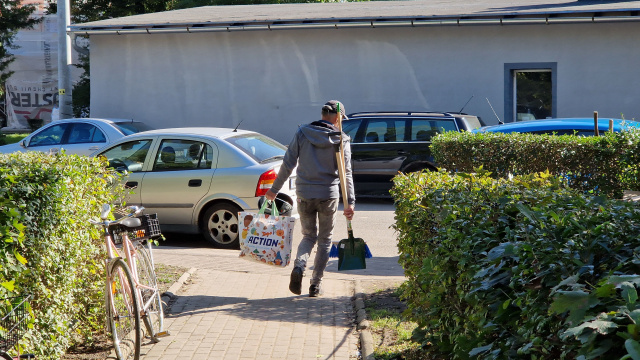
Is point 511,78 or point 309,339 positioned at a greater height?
point 511,78

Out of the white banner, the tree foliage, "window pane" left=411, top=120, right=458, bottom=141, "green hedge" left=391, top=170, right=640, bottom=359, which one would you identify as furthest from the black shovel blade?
the white banner

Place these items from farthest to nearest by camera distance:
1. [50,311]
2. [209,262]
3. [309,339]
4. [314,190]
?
[209,262] → [314,190] → [309,339] → [50,311]

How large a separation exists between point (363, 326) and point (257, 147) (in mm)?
4803

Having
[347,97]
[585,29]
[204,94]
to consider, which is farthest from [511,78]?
[204,94]

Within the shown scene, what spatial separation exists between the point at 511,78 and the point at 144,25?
30.3 ft

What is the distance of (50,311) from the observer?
466cm

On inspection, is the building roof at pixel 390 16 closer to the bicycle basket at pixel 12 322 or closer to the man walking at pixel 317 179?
the man walking at pixel 317 179

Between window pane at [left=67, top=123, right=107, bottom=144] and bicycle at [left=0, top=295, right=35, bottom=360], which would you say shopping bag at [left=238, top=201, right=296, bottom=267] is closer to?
bicycle at [left=0, top=295, right=35, bottom=360]

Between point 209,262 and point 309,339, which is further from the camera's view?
point 209,262

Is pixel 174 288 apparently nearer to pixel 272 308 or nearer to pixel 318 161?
pixel 272 308

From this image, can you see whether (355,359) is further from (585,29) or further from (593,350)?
Answer: (585,29)

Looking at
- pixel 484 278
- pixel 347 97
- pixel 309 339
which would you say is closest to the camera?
pixel 484 278

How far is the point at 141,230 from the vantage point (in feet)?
17.9

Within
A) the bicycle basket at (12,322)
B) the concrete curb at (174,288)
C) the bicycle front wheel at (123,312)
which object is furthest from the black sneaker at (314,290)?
the bicycle basket at (12,322)
